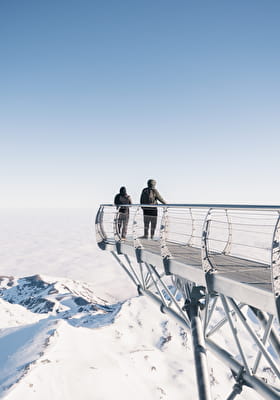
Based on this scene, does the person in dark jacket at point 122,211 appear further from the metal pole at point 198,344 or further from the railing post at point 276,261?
the railing post at point 276,261

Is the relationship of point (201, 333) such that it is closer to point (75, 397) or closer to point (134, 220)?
point (134, 220)

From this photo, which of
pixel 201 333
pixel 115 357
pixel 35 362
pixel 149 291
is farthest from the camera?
pixel 115 357

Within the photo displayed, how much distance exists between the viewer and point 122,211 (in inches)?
446

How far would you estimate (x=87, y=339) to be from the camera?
64500 mm

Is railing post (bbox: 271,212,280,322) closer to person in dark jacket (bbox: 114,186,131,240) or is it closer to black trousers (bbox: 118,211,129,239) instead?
person in dark jacket (bbox: 114,186,131,240)

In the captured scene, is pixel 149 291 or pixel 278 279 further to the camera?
pixel 149 291

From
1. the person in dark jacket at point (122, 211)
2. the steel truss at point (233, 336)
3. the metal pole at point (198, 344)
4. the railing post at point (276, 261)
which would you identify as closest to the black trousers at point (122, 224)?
the person in dark jacket at point (122, 211)

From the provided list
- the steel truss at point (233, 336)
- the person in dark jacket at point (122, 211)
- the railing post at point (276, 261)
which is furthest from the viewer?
the person in dark jacket at point (122, 211)

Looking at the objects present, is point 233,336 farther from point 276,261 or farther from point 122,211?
point 122,211

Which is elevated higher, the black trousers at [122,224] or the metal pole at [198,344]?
the black trousers at [122,224]

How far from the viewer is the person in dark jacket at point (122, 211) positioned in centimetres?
1089

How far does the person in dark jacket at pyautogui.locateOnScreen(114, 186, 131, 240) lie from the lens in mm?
10891

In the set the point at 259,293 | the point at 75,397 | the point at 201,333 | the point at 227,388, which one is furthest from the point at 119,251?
the point at 227,388

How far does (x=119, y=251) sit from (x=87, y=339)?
6349 centimetres
